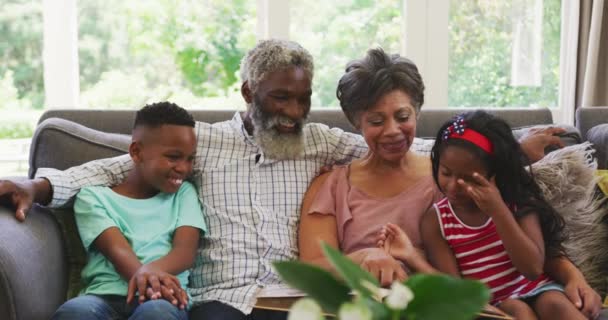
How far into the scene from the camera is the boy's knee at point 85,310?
1732mm

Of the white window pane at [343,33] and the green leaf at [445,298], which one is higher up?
the white window pane at [343,33]

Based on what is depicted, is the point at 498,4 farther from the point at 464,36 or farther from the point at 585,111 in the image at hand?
the point at 585,111

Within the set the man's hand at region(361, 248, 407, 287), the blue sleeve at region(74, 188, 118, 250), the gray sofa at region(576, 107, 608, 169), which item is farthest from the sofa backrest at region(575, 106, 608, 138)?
the blue sleeve at region(74, 188, 118, 250)

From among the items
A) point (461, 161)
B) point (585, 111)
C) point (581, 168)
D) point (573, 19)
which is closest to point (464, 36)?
point (573, 19)

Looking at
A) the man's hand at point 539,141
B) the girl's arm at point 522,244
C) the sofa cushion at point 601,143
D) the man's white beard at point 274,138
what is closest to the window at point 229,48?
the sofa cushion at point 601,143

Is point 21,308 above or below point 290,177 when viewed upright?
below

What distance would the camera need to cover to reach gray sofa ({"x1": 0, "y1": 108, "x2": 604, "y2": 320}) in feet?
5.55

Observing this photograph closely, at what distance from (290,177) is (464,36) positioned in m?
2.18

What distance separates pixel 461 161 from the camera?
5.88 ft

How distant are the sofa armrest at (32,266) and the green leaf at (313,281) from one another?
1.06 m

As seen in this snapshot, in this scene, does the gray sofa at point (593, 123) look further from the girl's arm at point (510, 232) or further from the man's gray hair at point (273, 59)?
the man's gray hair at point (273, 59)

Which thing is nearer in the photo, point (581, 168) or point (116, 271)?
point (116, 271)

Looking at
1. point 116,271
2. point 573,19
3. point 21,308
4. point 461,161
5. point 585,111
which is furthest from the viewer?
point 573,19

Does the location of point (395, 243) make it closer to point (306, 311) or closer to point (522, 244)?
point (522, 244)
